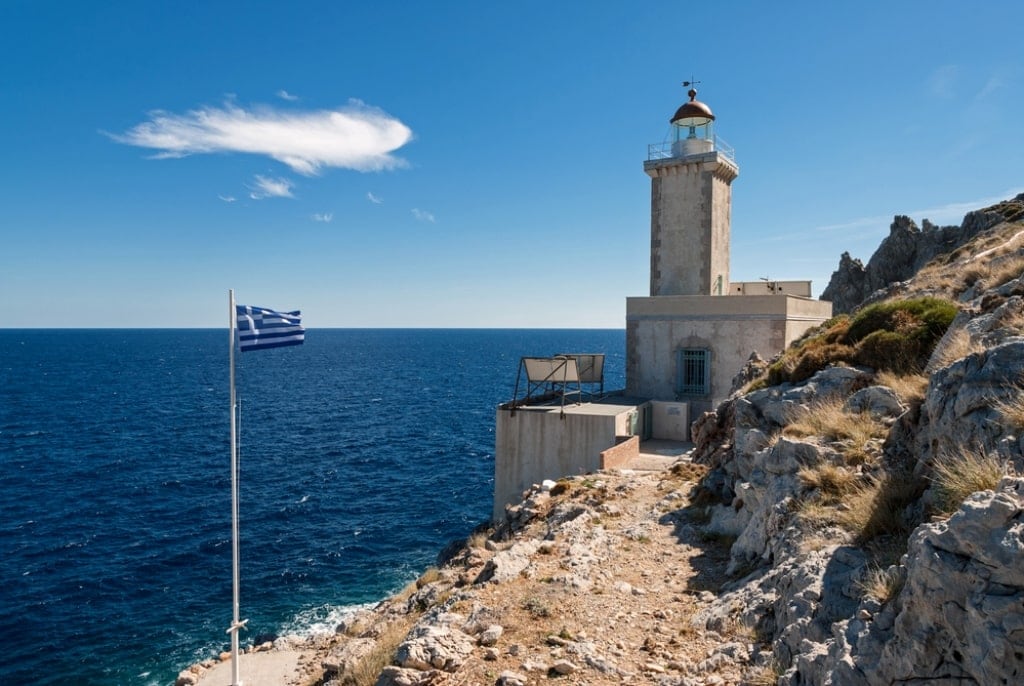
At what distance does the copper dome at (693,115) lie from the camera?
28766 mm

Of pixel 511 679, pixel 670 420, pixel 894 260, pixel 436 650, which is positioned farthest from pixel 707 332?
pixel 894 260

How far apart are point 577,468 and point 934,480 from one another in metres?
15.3

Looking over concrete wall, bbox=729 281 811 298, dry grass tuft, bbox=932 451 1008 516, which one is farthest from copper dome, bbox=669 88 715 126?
dry grass tuft, bbox=932 451 1008 516

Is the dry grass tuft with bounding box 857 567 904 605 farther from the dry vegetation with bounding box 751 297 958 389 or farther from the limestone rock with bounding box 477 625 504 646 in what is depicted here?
the dry vegetation with bounding box 751 297 958 389

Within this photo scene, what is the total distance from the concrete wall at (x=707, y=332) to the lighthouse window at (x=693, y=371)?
191 mm

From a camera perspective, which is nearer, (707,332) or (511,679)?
(511,679)

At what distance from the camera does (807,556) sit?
7691mm

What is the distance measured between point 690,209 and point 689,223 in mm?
623

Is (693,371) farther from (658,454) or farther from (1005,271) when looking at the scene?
(1005,271)

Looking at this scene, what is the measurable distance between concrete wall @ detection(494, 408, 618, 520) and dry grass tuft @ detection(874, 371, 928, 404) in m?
10.5

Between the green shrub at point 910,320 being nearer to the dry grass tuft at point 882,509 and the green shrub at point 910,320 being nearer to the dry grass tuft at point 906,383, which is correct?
the dry grass tuft at point 906,383

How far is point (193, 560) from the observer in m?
25.4

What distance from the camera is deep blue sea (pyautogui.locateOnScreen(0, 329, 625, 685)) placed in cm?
2034

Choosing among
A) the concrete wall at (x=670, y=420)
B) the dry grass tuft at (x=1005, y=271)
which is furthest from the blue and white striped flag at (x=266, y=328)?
the concrete wall at (x=670, y=420)
